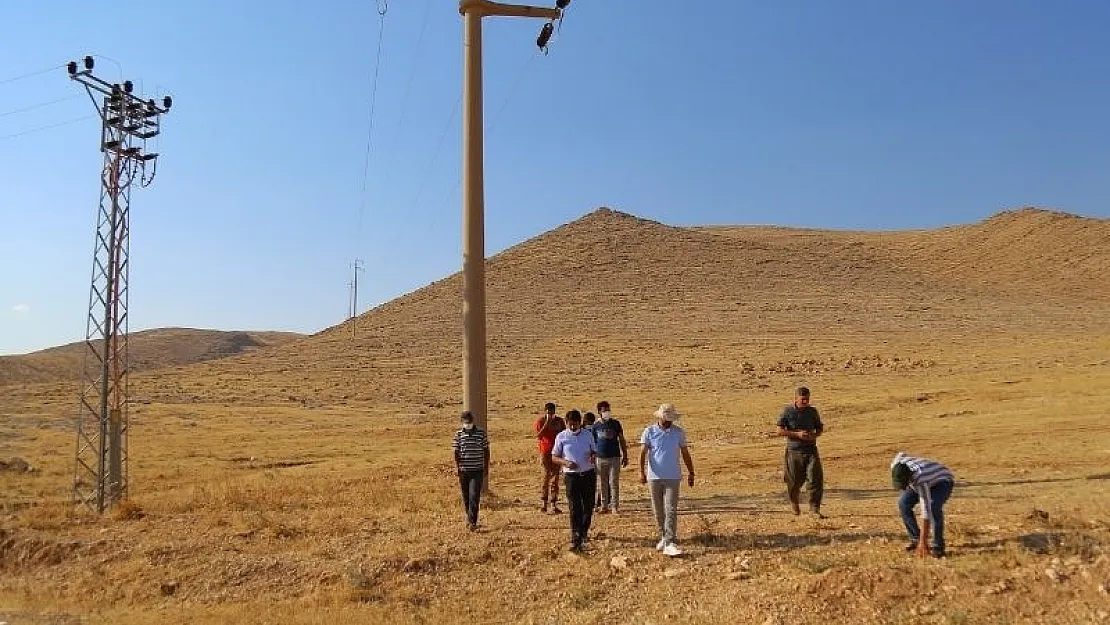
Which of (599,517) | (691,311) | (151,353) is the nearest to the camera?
(599,517)

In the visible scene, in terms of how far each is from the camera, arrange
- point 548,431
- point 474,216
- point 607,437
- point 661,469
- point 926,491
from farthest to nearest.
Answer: point 474,216, point 548,431, point 607,437, point 661,469, point 926,491

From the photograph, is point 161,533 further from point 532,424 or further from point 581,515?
point 532,424

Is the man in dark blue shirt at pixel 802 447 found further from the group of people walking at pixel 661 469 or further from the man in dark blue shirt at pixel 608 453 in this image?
the man in dark blue shirt at pixel 608 453

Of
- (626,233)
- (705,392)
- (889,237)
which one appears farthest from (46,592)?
(889,237)

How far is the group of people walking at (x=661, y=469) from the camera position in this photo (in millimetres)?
8398

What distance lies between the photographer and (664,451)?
955cm

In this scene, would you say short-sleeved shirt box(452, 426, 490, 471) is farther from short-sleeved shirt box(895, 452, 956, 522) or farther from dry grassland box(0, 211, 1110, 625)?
short-sleeved shirt box(895, 452, 956, 522)

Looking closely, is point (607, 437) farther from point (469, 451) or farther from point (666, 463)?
point (666, 463)

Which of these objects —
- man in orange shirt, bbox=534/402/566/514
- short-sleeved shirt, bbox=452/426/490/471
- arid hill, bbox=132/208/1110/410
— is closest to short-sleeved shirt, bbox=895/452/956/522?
short-sleeved shirt, bbox=452/426/490/471

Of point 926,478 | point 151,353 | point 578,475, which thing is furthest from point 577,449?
point 151,353

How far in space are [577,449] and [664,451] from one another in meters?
1.16

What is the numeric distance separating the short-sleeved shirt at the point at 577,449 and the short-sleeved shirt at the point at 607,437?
761 mm

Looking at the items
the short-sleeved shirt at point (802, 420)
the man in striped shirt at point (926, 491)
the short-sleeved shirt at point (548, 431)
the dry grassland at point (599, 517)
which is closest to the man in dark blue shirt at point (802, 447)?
the short-sleeved shirt at point (802, 420)

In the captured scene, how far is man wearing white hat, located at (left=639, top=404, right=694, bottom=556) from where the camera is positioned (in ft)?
31.2
